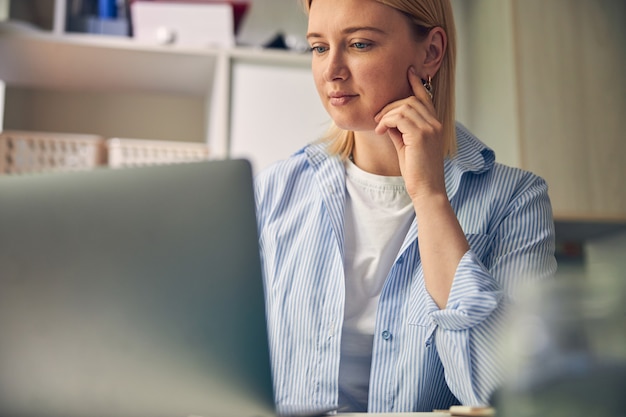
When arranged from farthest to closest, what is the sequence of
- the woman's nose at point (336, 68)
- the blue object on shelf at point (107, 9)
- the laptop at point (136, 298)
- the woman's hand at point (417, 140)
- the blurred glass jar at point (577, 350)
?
the blue object on shelf at point (107, 9), the woman's nose at point (336, 68), the woman's hand at point (417, 140), the laptop at point (136, 298), the blurred glass jar at point (577, 350)

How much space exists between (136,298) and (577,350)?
400 millimetres

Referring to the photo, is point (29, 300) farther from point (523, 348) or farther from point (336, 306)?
point (336, 306)

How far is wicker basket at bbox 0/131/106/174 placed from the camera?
201 cm

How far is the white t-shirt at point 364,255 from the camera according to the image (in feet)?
3.77

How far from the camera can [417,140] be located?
3.79 feet

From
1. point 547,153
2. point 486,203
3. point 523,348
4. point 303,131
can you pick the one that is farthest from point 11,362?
point 547,153

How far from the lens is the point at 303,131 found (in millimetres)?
2131

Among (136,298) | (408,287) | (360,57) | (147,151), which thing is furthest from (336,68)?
(147,151)

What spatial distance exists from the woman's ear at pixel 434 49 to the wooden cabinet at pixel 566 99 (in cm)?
97

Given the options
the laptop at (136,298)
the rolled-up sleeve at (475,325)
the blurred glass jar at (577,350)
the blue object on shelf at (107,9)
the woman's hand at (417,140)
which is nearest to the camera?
the blurred glass jar at (577,350)

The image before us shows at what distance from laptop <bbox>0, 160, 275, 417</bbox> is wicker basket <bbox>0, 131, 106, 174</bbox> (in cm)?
142

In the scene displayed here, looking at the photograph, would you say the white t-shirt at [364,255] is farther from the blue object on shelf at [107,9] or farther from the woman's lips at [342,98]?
the blue object on shelf at [107,9]

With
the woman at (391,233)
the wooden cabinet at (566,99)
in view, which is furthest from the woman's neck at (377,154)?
the wooden cabinet at (566,99)

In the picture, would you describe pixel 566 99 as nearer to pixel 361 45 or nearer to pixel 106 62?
pixel 361 45
